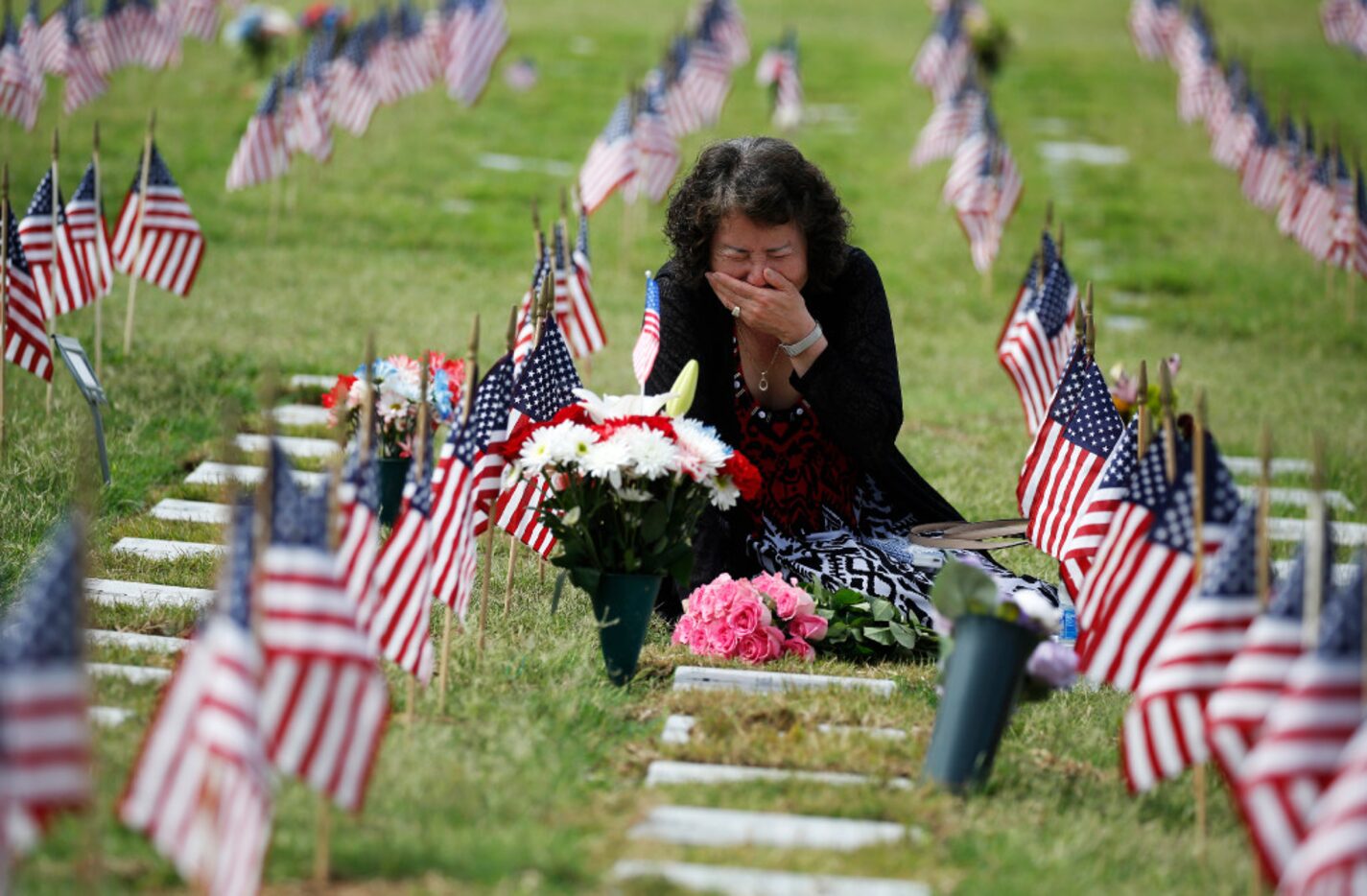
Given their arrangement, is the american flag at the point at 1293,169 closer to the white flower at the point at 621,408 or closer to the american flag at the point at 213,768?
the white flower at the point at 621,408

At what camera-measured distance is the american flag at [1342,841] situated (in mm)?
3109

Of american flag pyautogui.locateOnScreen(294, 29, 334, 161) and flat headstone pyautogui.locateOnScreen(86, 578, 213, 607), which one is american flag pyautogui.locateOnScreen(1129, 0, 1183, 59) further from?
flat headstone pyautogui.locateOnScreen(86, 578, 213, 607)

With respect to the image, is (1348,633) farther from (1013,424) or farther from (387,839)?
(1013,424)

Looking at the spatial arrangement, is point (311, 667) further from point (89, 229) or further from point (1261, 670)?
point (89, 229)

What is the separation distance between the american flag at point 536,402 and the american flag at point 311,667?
2.26 meters

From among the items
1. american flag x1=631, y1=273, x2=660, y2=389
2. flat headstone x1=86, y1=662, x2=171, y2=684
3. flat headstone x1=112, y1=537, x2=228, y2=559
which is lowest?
flat headstone x1=112, y1=537, x2=228, y2=559

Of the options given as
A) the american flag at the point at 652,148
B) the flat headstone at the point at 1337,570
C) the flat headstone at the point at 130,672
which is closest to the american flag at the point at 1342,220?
the american flag at the point at 652,148

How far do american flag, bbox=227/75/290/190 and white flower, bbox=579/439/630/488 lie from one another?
32.1 feet

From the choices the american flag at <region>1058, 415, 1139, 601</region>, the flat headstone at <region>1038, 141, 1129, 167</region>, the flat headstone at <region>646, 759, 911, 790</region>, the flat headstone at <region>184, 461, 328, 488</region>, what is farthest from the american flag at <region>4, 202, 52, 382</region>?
the flat headstone at <region>1038, 141, 1129, 167</region>

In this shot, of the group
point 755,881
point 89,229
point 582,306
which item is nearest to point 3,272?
point 89,229

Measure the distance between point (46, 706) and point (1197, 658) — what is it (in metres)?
2.46

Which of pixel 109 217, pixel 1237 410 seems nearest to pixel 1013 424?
pixel 1237 410

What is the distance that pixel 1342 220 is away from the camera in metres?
13.8

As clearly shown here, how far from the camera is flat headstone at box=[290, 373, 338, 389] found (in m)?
9.86
